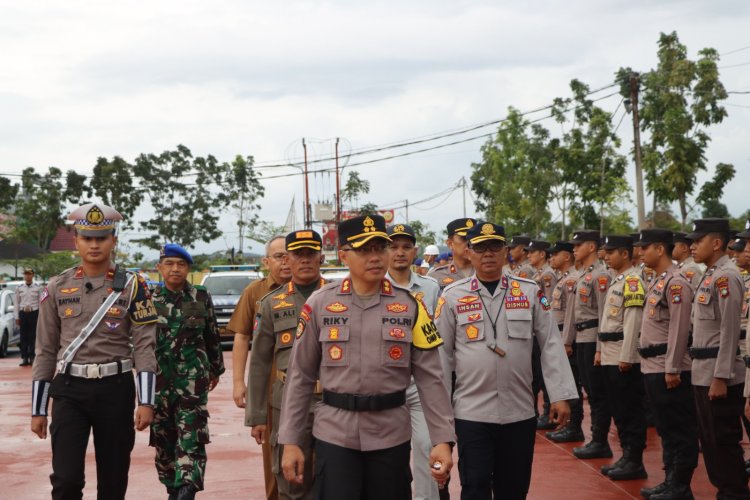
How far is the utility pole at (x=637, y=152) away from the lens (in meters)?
25.2

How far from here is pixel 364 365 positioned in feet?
15.0

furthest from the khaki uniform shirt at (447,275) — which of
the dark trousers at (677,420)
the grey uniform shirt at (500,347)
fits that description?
the grey uniform shirt at (500,347)

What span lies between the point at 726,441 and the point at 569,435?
144 inches

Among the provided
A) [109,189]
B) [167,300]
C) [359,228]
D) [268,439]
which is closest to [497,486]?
[268,439]

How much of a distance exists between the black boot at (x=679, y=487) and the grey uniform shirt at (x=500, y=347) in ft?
7.77

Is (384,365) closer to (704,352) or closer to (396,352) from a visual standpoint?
(396,352)

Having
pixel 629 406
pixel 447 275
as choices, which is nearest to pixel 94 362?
pixel 447 275

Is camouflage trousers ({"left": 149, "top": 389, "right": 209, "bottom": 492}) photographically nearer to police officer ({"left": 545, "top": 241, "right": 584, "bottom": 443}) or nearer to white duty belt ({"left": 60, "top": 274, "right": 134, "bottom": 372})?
white duty belt ({"left": 60, "top": 274, "right": 134, "bottom": 372})

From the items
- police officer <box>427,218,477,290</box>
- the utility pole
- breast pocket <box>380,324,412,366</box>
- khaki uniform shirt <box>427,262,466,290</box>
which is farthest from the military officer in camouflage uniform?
the utility pole

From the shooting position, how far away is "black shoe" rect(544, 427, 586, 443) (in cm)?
1084

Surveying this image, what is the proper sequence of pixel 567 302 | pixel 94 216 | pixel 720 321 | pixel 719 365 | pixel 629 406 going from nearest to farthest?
pixel 94 216, pixel 719 365, pixel 720 321, pixel 629 406, pixel 567 302

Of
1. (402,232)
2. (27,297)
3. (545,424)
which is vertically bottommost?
(545,424)

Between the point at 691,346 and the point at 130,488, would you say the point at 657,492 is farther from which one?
the point at 130,488

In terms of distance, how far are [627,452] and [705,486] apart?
2.44ft
